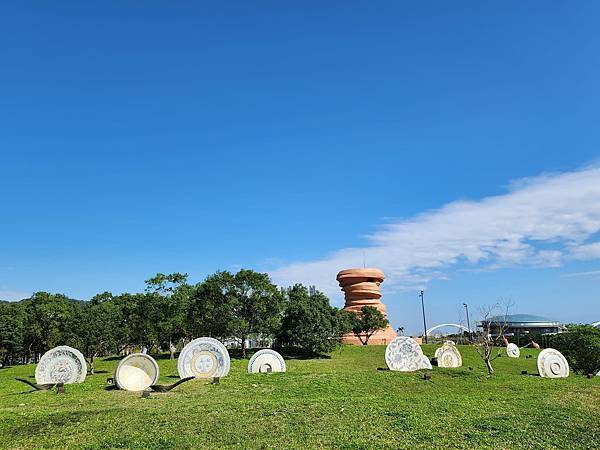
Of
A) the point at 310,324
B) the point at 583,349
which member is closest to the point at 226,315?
the point at 310,324

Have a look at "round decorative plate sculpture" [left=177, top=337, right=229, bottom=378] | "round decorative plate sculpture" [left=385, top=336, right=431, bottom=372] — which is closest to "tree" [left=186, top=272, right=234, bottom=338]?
"round decorative plate sculpture" [left=177, top=337, right=229, bottom=378]

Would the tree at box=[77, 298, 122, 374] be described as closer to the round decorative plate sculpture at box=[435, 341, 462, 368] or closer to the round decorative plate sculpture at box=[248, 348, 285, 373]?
the round decorative plate sculpture at box=[248, 348, 285, 373]

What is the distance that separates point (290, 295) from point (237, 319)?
6.98 m

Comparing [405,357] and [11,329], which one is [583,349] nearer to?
[405,357]

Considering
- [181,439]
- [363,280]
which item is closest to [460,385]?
[181,439]

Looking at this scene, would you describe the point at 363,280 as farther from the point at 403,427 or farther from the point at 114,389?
the point at 403,427

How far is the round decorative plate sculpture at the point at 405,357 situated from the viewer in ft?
84.1

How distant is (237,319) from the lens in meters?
37.3

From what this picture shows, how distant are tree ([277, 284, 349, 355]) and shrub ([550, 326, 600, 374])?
17.6 m

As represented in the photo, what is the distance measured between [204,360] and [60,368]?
21.6 ft

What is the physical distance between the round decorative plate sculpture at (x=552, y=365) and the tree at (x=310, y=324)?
18.1m

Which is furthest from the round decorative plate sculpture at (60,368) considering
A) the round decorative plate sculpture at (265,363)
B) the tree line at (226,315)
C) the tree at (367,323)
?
the tree at (367,323)

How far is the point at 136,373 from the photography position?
19109 mm

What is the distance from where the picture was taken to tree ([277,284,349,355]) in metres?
38.9
